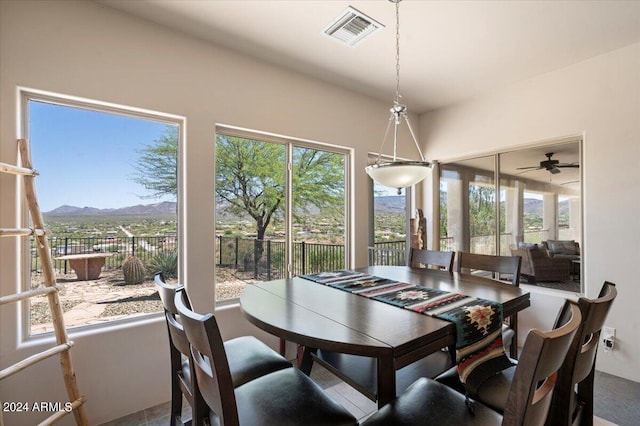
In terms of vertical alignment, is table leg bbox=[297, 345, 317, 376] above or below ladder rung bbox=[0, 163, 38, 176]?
below

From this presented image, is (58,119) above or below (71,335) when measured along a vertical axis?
above

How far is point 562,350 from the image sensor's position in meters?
0.85

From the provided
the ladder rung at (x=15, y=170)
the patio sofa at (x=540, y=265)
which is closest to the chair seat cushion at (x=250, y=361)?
the ladder rung at (x=15, y=170)

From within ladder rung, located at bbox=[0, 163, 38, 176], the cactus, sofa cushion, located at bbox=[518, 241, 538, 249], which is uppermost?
ladder rung, located at bbox=[0, 163, 38, 176]

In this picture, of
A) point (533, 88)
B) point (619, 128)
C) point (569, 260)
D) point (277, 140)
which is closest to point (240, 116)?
point (277, 140)

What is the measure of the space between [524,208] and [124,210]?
148 inches

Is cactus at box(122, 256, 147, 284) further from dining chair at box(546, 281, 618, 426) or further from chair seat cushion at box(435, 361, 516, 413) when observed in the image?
dining chair at box(546, 281, 618, 426)

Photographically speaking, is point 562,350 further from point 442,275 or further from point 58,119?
point 58,119

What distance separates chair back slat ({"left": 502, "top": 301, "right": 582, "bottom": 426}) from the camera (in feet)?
2.58

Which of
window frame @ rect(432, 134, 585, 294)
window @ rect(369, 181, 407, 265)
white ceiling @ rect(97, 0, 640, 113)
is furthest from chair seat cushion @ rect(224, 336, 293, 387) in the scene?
window frame @ rect(432, 134, 585, 294)

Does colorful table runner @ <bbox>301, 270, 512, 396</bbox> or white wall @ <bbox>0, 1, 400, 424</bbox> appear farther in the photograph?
white wall @ <bbox>0, 1, 400, 424</bbox>

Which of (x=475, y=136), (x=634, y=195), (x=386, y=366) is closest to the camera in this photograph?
(x=386, y=366)

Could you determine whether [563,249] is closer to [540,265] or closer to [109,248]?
[540,265]

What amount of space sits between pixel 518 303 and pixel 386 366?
37.2 inches
